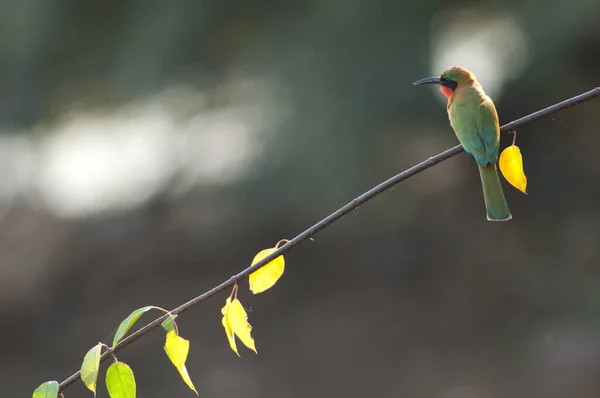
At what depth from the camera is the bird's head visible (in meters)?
2.37

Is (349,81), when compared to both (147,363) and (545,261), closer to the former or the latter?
(545,261)

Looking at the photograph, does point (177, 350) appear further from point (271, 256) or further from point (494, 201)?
point (494, 201)

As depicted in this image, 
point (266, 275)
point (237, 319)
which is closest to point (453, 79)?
point (266, 275)

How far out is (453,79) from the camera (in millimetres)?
2398

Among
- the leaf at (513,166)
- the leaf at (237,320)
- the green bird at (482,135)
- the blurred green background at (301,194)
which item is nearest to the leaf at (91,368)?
the leaf at (237,320)

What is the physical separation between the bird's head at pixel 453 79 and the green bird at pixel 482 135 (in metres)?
0.02

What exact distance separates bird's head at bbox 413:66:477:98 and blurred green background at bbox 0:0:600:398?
327 cm

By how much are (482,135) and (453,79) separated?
0.38 meters

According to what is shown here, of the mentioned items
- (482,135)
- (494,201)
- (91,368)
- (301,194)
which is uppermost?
(91,368)

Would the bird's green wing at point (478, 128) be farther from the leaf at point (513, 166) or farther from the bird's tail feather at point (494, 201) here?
the leaf at point (513, 166)

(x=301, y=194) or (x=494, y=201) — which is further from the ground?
(x=494, y=201)

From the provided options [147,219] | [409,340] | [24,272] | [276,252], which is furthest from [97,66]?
[276,252]

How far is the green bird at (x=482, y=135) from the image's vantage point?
202cm

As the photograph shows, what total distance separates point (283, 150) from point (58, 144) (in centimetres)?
189
